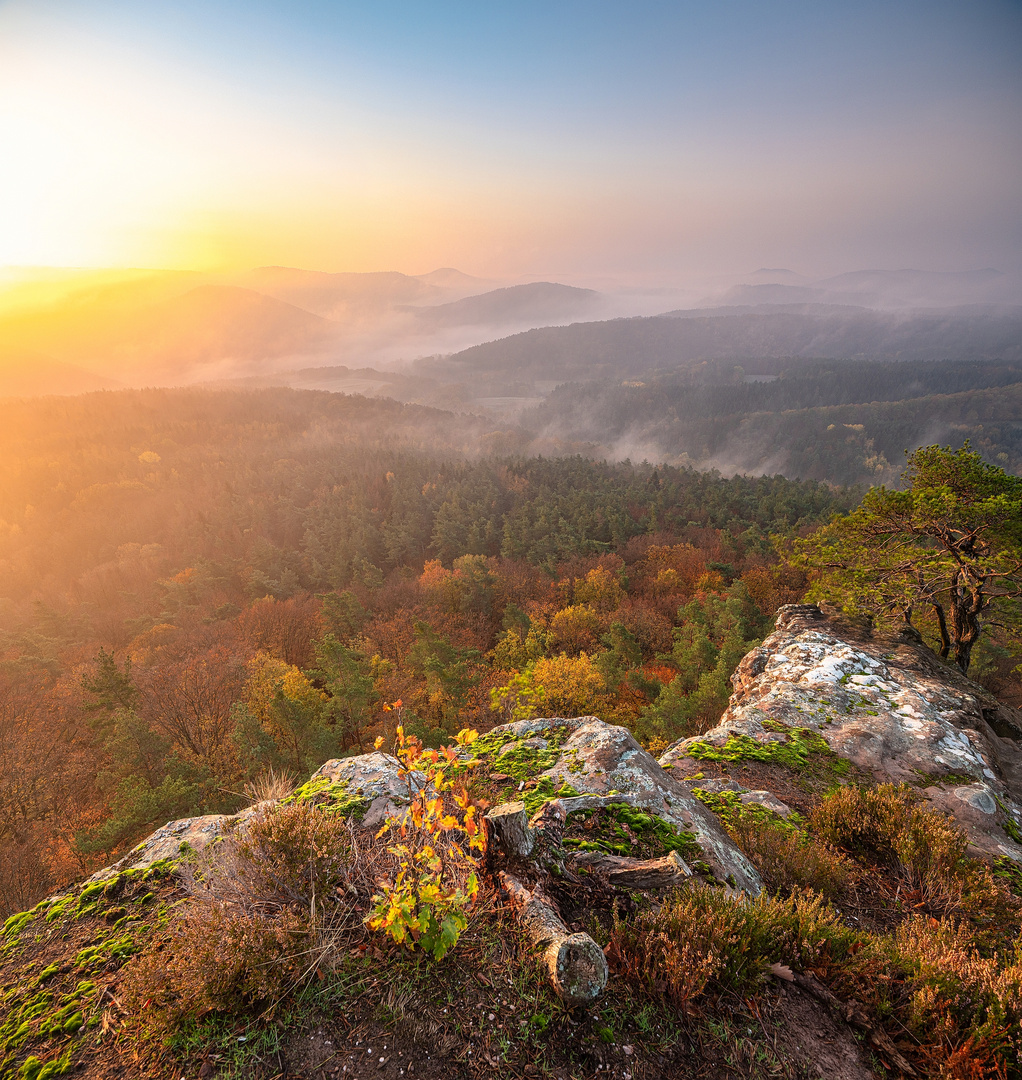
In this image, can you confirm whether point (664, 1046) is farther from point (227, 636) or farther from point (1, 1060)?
point (227, 636)

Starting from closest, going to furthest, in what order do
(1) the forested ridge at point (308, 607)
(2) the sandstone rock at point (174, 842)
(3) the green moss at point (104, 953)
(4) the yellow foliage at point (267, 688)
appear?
(3) the green moss at point (104, 953), (2) the sandstone rock at point (174, 842), (1) the forested ridge at point (308, 607), (4) the yellow foliage at point (267, 688)

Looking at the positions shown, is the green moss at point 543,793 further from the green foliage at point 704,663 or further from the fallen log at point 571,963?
Answer: the green foliage at point 704,663

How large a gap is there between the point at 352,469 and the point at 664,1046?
156449 mm

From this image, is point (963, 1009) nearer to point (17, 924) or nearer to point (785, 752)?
point (785, 752)

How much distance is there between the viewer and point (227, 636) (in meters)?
62.7

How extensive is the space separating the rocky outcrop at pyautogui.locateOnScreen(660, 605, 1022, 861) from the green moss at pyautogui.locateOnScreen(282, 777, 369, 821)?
18.4 ft

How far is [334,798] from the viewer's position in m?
6.46

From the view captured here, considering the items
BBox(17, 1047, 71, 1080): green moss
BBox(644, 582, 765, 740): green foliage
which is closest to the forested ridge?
BBox(644, 582, 765, 740): green foliage

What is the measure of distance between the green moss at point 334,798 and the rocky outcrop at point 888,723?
562 cm

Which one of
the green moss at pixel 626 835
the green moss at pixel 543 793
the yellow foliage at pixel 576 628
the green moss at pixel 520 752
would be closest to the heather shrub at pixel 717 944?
the green moss at pixel 626 835

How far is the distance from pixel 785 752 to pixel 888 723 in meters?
2.56

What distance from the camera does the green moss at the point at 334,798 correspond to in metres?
6.07

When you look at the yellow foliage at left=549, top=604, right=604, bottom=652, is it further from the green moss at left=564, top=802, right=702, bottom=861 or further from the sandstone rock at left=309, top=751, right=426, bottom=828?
the green moss at left=564, top=802, right=702, bottom=861

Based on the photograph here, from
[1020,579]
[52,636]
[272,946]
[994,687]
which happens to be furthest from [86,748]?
[994,687]
